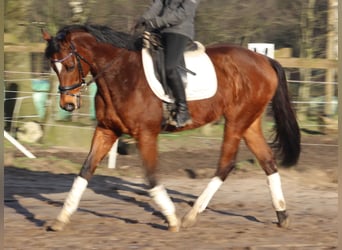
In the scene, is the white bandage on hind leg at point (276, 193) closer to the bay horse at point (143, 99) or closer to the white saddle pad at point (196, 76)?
Answer: the bay horse at point (143, 99)

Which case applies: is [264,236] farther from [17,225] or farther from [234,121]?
[17,225]

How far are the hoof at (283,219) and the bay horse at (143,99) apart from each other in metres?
0.01

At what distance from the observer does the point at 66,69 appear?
25.0 feet

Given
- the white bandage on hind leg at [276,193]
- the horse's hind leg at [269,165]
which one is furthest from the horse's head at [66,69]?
the white bandage on hind leg at [276,193]

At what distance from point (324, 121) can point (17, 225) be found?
1054 cm

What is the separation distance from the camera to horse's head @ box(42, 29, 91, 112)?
7.58m

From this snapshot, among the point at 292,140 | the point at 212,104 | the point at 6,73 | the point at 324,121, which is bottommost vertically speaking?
the point at 324,121

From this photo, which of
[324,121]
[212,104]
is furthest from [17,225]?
[324,121]

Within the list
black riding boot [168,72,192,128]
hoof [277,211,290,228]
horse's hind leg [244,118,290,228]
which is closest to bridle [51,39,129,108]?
black riding boot [168,72,192,128]

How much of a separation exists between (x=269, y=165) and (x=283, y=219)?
642mm

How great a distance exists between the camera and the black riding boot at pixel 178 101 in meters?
7.84

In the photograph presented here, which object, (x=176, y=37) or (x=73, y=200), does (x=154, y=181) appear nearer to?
(x=73, y=200)

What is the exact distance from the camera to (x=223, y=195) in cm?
1014

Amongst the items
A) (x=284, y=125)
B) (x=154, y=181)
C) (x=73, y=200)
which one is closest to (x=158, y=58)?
(x=154, y=181)
